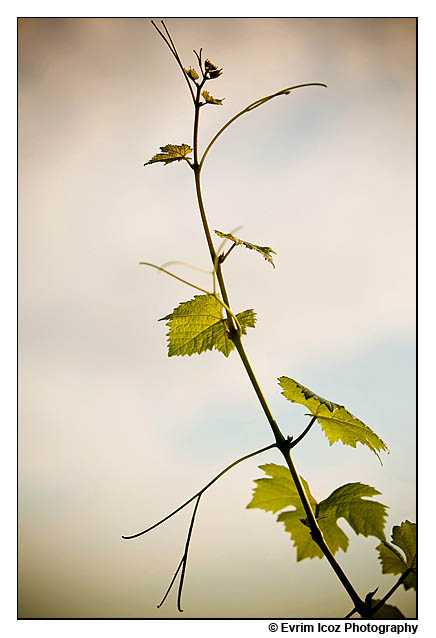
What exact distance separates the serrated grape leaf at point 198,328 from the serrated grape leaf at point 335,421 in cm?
4

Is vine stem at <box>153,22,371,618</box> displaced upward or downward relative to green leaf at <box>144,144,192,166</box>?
downward

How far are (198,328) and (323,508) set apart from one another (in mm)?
118

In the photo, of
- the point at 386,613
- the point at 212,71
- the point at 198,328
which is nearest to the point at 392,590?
the point at 386,613

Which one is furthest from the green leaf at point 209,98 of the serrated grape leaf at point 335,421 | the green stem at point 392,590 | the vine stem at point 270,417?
the green stem at point 392,590

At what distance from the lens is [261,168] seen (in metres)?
1.08

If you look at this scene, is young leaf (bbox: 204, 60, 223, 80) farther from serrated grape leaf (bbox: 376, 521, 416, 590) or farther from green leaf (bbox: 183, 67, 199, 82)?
serrated grape leaf (bbox: 376, 521, 416, 590)

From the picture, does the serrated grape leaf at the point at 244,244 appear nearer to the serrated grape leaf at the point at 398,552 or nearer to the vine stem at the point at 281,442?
the vine stem at the point at 281,442

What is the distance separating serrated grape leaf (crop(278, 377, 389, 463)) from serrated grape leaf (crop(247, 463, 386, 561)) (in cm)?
3

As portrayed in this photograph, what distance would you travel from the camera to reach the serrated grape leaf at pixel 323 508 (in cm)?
29

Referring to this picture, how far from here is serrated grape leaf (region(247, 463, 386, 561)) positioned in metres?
0.29

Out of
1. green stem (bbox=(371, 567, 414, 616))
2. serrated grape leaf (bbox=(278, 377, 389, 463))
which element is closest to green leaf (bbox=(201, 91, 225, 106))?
serrated grape leaf (bbox=(278, 377, 389, 463))
